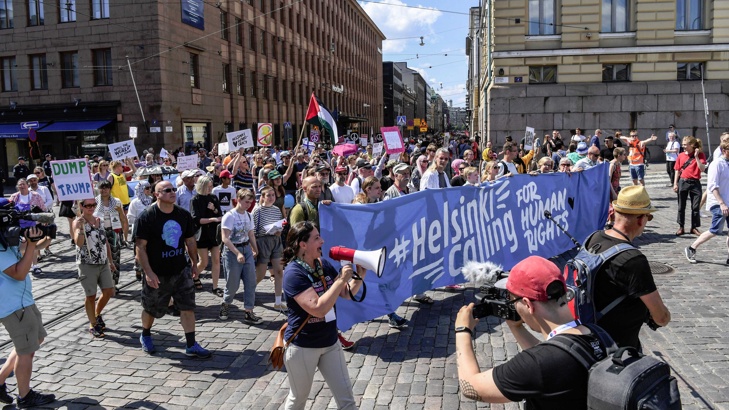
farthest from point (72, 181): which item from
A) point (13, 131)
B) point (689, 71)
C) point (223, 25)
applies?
point (223, 25)

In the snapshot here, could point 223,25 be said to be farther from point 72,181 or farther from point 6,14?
point 72,181

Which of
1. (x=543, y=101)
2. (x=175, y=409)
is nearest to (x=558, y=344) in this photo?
(x=175, y=409)

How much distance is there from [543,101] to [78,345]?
23.2 meters

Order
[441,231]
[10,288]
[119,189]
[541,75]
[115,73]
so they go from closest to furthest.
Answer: [10,288]
[441,231]
[119,189]
[541,75]
[115,73]

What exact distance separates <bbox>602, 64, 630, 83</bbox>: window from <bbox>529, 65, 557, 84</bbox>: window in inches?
88.2

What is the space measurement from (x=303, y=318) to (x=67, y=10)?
3336cm

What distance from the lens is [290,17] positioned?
172 feet

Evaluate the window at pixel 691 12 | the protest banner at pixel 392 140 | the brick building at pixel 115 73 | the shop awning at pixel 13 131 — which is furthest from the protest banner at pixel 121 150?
Result: the window at pixel 691 12

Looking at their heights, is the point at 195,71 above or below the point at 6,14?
below

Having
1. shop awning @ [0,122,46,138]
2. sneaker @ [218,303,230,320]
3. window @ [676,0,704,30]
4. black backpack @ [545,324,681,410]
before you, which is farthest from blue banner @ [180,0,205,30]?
black backpack @ [545,324,681,410]

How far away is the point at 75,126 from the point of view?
30953mm

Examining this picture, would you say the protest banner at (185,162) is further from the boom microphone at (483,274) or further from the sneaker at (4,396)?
the boom microphone at (483,274)

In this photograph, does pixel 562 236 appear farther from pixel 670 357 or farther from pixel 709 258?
pixel 670 357

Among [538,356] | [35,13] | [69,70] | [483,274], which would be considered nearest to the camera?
[538,356]
